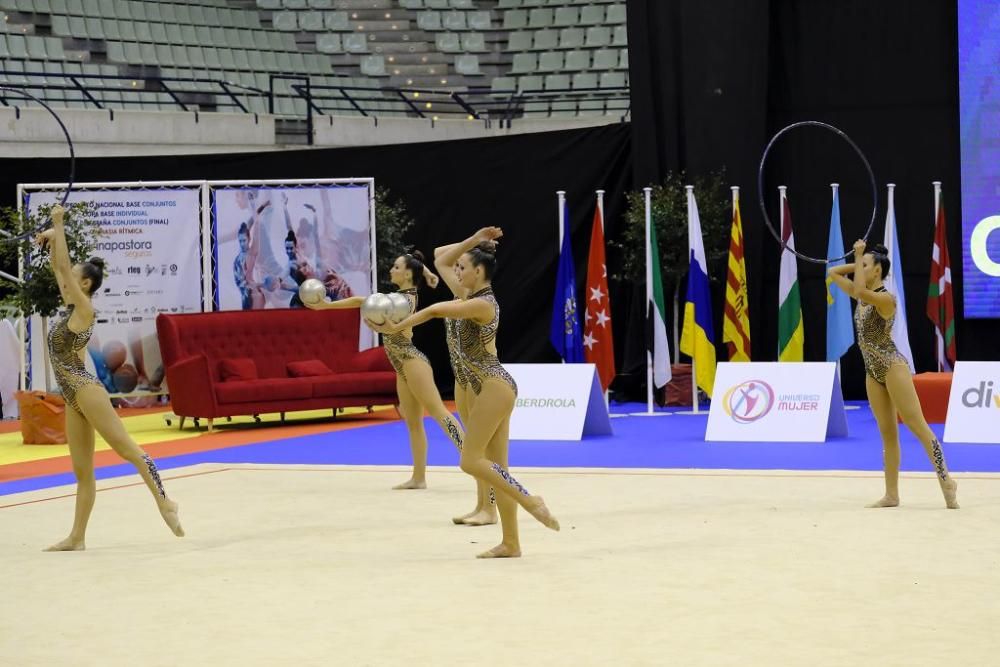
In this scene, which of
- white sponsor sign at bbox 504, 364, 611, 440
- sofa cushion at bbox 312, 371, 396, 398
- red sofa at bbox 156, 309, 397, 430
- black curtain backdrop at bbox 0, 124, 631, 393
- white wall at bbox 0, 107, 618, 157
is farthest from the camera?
white wall at bbox 0, 107, 618, 157

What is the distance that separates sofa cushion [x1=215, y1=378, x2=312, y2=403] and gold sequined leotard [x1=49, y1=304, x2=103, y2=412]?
227 inches

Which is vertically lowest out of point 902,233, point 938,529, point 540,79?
point 938,529

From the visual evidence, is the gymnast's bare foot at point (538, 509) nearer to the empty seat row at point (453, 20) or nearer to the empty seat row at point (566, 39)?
the empty seat row at point (566, 39)

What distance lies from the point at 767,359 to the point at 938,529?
7.99m

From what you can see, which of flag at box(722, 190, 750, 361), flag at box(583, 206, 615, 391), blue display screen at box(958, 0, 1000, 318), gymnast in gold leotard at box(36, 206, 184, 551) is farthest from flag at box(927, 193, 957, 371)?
gymnast in gold leotard at box(36, 206, 184, 551)

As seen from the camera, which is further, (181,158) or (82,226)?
(181,158)

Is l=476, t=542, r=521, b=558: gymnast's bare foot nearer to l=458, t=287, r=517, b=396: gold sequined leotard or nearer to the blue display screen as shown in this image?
l=458, t=287, r=517, b=396: gold sequined leotard

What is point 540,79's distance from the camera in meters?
20.2

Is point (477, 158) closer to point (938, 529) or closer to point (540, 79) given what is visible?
point (540, 79)

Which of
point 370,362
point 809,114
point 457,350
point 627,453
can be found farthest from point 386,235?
point 457,350

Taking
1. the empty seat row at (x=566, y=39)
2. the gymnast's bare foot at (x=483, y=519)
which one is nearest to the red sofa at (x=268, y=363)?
the gymnast's bare foot at (x=483, y=519)

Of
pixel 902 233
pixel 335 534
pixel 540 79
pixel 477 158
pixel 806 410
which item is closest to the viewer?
pixel 335 534

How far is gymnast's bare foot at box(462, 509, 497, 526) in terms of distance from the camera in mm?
7059

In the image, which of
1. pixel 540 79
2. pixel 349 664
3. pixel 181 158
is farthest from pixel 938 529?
pixel 540 79
